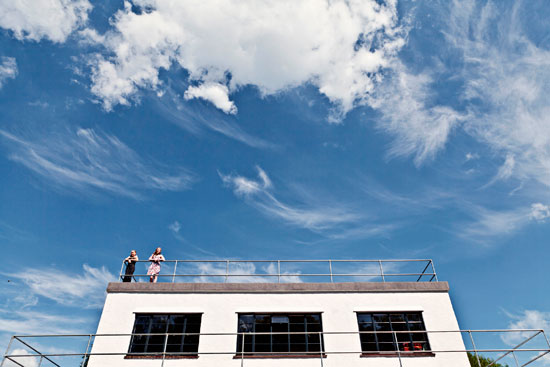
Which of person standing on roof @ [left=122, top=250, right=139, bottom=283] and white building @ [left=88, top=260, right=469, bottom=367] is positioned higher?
person standing on roof @ [left=122, top=250, right=139, bottom=283]

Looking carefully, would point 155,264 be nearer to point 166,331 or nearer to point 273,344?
point 166,331

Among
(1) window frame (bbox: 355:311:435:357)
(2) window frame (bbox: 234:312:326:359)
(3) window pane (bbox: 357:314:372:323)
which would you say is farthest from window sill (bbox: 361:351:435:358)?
(2) window frame (bbox: 234:312:326:359)

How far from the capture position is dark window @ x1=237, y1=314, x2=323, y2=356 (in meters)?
12.0

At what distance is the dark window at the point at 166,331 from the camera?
470 inches

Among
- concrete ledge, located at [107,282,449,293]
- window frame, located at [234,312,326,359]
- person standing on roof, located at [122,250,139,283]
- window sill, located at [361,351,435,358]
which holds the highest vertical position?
person standing on roof, located at [122,250,139,283]

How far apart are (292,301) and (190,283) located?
11.9ft

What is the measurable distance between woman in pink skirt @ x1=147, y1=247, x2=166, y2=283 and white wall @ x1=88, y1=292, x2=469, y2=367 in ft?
3.11

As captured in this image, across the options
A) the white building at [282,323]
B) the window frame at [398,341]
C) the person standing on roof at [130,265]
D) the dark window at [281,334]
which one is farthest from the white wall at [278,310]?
the person standing on roof at [130,265]

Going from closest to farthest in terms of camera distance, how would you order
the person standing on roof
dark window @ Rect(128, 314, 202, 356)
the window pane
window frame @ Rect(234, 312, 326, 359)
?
window frame @ Rect(234, 312, 326, 359)
dark window @ Rect(128, 314, 202, 356)
the window pane
the person standing on roof

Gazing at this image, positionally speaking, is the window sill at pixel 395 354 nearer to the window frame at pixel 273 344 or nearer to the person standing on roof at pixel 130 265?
the window frame at pixel 273 344

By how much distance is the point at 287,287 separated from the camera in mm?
13188

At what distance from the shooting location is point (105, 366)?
11461mm

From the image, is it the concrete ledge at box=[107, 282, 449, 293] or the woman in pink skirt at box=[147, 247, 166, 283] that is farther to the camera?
the woman in pink skirt at box=[147, 247, 166, 283]

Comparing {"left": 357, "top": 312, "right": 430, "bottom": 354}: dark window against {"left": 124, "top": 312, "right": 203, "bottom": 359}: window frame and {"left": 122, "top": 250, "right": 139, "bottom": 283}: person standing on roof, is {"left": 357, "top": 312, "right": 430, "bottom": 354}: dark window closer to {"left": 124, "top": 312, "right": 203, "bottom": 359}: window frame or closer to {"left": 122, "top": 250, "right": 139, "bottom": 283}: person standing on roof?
{"left": 124, "top": 312, "right": 203, "bottom": 359}: window frame
